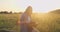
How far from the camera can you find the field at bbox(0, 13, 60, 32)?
3.47ft

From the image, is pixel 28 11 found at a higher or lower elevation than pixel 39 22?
higher

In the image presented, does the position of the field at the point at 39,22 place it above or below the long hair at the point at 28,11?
below

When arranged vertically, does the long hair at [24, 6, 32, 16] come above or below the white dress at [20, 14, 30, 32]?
above

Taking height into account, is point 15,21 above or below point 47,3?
below

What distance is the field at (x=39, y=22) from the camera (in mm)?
1059

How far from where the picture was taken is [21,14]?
1.08 metres

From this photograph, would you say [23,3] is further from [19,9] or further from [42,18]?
[42,18]

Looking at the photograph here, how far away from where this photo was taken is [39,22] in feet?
3.54

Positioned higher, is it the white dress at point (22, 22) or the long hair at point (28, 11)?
the long hair at point (28, 11)

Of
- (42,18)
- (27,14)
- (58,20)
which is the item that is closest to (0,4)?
(27,14)

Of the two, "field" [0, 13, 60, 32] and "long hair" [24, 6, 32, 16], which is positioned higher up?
"long hair" [24, 6, 32, 16]

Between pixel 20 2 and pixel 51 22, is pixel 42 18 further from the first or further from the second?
pixel 20 2

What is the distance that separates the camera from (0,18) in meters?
1.08

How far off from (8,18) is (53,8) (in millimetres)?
434
